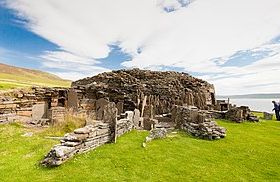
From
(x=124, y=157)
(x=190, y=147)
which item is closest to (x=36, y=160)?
(x=124, y=157)

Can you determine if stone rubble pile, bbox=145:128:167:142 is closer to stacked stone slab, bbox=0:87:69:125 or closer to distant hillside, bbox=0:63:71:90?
stacked stone slab, bbox=0:87:69:125

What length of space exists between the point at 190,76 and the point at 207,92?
3.38 meters

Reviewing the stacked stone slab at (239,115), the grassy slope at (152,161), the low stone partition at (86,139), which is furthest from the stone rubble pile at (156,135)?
the stacked stone slab at (239,115)

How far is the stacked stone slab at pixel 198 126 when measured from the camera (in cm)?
1506

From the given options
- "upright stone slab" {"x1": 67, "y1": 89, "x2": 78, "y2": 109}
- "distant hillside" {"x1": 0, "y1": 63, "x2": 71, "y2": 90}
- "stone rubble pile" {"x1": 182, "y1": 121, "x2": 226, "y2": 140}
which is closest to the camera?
"stone rubble pile" {"x1": 182, "y1": 121, "x2": 226, "y2": 140}

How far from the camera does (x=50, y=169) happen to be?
30.9 ft

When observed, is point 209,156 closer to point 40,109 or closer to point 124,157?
point 124,157

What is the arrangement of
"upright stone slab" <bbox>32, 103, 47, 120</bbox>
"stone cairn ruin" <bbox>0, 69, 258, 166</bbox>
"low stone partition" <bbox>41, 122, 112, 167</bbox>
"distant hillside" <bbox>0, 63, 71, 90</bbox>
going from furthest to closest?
"distant hillside" <bbox>0, 63, 71, 90</bbox>
"upright stone slab" <bbox>32, 103, 47, 120</bbox>
"stone cairn ruin" <bbox>0, 69, 258, 166</bbox>
"low stone partition" <bbox>41, 122, 112, 167</bbox>

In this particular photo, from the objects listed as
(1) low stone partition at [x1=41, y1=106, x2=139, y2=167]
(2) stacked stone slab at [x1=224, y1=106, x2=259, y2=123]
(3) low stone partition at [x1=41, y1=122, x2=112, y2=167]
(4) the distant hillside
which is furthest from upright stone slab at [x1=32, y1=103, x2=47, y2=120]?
(4) the distant hillside

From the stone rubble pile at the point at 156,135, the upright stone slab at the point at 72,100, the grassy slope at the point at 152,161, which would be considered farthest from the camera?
the upright stone slab at the point at 72,100

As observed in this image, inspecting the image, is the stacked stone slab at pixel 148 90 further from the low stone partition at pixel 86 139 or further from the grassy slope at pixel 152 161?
the grassy slope at pixel 152 161

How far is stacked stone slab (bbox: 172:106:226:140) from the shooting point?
1506 centimetres

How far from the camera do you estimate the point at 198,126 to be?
52.7 ft

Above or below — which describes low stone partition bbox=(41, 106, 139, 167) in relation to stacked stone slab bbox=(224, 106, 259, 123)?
below
